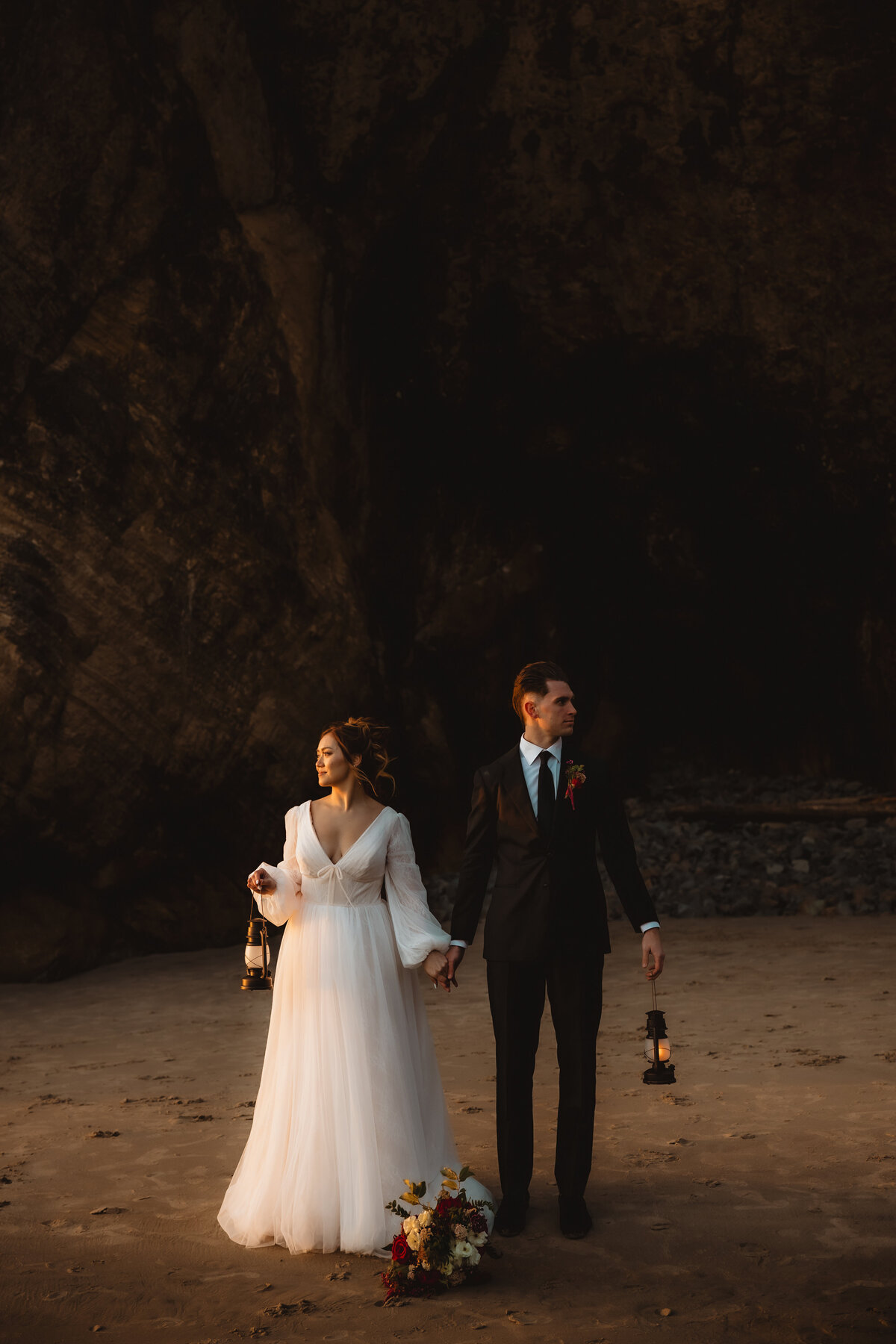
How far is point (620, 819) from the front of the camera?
4.20m

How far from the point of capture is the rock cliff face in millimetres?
10195

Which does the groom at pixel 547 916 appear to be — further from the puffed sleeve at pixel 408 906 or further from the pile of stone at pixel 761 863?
the pile of stone at pixel 761 863

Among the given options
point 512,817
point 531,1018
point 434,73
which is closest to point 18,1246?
point 531,1018

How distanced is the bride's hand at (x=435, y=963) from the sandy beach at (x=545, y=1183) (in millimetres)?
886

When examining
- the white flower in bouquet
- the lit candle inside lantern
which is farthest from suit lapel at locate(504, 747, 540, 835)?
the white flower in bouquet

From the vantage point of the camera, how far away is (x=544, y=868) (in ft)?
13.4

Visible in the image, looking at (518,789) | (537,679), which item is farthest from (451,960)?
(537,679)

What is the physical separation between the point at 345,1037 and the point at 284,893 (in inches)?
20.7

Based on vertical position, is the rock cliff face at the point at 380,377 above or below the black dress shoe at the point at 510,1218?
above

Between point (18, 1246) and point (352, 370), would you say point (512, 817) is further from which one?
point (352, 370)

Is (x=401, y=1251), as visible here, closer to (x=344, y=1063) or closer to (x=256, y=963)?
(x=344, y=1063)

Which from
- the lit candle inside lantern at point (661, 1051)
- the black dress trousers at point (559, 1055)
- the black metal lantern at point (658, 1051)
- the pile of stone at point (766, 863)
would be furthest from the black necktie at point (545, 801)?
the pile of stone at point (766, 863)

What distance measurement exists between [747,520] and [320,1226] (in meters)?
15.4

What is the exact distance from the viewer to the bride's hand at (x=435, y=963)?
404 centimetres
